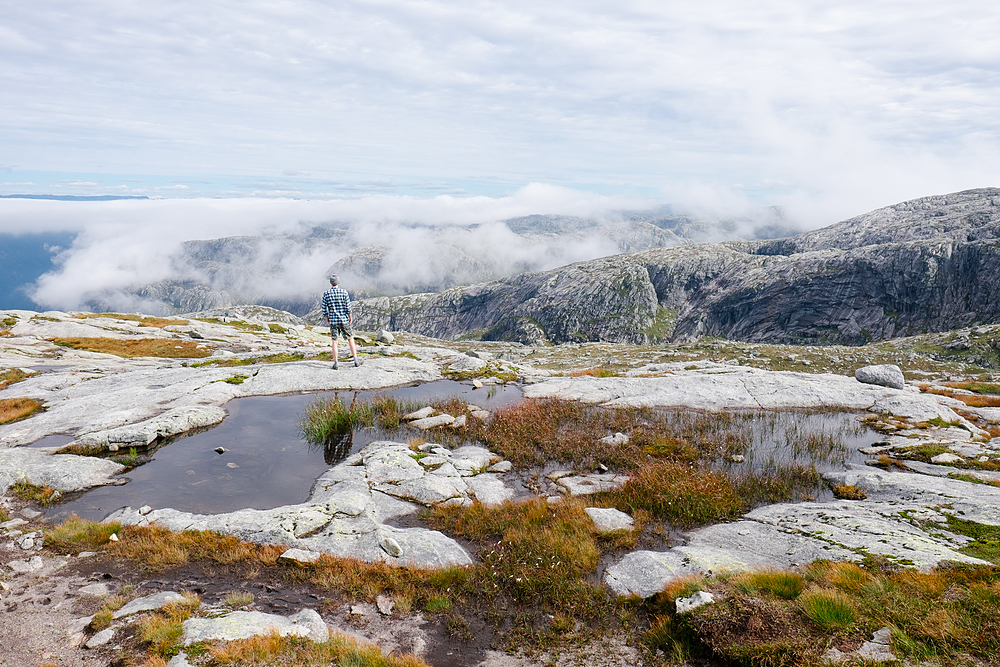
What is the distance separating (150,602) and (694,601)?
10.9m

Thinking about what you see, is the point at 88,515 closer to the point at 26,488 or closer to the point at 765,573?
the point at 26,488

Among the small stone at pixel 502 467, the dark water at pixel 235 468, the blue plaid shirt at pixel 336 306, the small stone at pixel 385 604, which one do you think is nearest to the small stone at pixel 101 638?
the small stone at pixel 385 604

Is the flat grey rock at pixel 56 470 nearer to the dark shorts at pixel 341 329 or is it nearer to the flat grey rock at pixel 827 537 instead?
the dark shorts at pixel 341 329

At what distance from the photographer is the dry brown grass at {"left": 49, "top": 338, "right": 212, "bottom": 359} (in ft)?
149

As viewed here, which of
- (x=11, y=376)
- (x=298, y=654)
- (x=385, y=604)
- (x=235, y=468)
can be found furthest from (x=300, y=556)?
(x=11, y=376)

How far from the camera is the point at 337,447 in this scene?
61.9 feet

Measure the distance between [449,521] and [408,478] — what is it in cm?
300

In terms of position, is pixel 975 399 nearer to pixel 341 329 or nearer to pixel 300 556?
pixel 300 556

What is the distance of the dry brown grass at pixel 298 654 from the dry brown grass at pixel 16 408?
2225cm

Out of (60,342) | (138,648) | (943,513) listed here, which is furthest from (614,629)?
(60,342)

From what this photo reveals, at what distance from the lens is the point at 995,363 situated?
7531cm

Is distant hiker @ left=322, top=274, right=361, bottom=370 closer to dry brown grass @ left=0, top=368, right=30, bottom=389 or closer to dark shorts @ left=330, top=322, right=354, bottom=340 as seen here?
dark shorts @ left=330, top=322, right=354, bottom=340

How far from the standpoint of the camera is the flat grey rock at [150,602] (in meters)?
9.16

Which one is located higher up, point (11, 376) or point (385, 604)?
point (385, 604)
